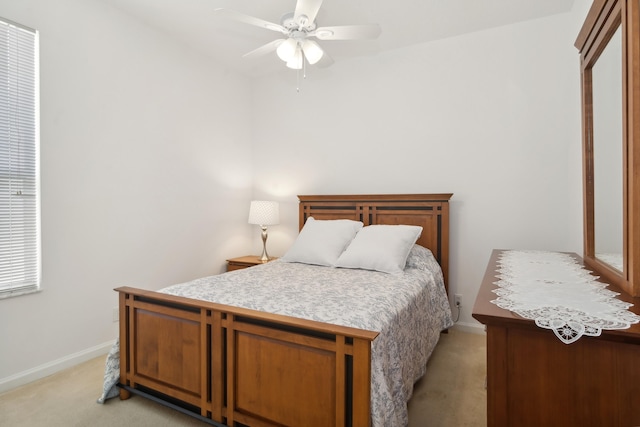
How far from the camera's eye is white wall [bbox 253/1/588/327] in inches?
111

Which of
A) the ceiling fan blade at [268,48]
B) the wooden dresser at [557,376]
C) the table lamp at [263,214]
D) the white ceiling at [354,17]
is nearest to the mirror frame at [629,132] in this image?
the wooden dresser at [557,376]

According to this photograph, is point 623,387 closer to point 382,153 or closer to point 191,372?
point 191,372

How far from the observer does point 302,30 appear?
7.62 feet

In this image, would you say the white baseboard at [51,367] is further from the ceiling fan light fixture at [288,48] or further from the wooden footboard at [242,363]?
the ceiling fan light fixture at [288,48]

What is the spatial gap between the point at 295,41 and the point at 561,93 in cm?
220

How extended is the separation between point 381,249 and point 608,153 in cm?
150

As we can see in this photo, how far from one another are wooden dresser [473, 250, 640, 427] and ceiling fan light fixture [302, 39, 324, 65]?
2092 millimetres

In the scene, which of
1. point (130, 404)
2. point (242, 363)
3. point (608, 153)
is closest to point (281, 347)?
point (242, 363)

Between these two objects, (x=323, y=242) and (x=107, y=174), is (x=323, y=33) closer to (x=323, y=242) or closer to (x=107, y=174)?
(x=323, y=242)

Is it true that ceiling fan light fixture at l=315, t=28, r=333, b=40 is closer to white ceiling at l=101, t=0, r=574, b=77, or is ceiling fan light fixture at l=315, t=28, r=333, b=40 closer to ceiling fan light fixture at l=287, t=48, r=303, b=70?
ceiling fan light fixture at l=287, t=48, r=303, b=70

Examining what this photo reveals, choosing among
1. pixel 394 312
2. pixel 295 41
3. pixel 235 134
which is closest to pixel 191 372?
pixel 394 312

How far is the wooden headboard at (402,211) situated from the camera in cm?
312

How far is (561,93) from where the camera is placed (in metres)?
2.81

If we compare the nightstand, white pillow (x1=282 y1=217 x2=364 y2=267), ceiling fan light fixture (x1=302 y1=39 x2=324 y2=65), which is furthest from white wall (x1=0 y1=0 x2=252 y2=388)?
ceiling fan light fixture (x1=302 y1=39 x2=324 y2=65)
